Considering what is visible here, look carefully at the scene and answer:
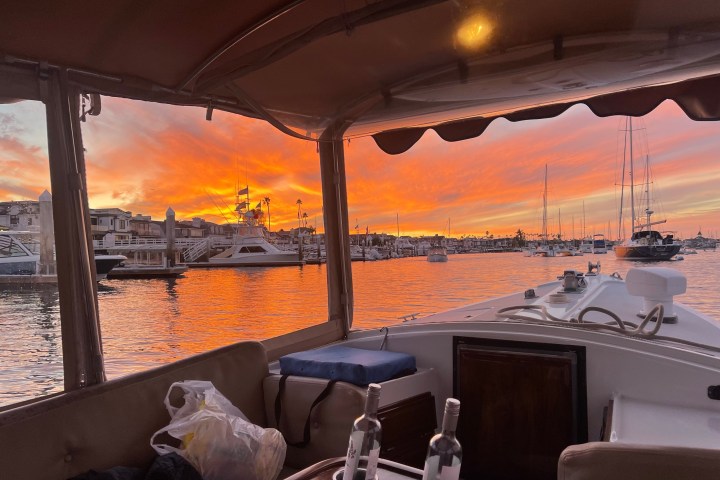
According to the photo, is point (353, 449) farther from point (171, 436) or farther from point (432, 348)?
point (432, 348)

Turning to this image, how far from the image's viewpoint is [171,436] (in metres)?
1.74

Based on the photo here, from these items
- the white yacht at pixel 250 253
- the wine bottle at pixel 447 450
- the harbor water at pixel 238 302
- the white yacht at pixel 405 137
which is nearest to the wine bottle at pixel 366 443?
the wine bottle at pixel 447 450

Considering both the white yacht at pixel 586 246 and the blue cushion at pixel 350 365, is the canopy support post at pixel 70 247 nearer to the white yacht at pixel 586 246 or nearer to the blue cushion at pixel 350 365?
the blue cushion at pixel 350 365

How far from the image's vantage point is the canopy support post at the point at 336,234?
313 centimetres

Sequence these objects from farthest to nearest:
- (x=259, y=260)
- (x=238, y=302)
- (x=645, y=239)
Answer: (x=238, y=302) → (x=259, y=260) → (x=645, y=239)

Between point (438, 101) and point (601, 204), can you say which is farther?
point (601, 204)

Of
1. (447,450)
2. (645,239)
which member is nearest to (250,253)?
(645,239)

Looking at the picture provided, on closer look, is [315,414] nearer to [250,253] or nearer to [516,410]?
[516,410]

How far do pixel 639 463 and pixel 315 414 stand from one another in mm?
1370

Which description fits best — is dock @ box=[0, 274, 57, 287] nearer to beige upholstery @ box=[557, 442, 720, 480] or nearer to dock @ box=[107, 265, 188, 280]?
dock @ box=[107, 265, 188, 280]

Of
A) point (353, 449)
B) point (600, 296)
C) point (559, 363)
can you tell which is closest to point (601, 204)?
point (600, 296)

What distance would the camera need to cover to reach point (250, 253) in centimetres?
375

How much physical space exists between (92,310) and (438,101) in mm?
1736

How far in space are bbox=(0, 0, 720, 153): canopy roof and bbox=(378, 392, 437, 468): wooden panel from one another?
142 centimetres
